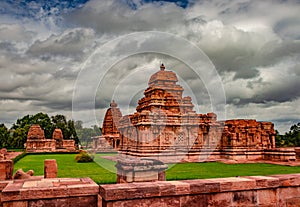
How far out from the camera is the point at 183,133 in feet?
76.8

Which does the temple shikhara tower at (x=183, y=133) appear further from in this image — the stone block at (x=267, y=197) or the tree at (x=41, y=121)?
A: the tree at (x=41, y=121)

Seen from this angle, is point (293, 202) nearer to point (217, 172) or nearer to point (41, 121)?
point (217, 172)

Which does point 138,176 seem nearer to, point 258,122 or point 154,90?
point 154,90

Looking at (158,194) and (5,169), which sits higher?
(158,194)

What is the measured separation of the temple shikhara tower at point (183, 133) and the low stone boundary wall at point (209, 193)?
52.1ft

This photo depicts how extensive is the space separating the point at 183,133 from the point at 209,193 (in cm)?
1815

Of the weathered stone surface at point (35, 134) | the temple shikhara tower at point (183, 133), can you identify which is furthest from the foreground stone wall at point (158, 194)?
the weathered stone surface at point (35, 134)

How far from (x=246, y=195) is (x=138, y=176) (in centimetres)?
259

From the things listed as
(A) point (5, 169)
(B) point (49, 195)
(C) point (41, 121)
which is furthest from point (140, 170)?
(C) point (41, 121)

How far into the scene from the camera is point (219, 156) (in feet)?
80.4

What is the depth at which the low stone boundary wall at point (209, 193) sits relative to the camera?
15.7ft

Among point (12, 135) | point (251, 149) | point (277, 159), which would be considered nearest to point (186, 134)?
point (251, 149)

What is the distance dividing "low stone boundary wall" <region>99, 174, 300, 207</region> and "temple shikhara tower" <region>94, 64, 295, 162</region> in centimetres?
1589

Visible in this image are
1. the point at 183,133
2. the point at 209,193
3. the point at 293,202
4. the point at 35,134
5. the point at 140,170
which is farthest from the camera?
the point at 35,134
